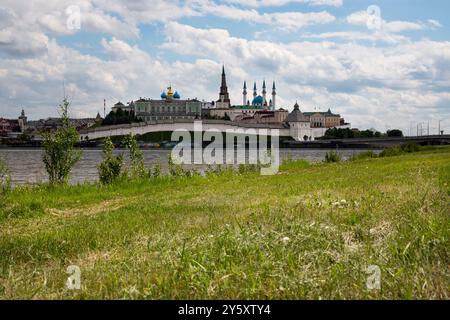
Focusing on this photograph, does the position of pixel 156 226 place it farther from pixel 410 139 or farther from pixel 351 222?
pixel 410 139

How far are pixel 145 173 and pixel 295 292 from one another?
65.4ft

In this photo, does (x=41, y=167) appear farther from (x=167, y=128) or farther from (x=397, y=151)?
(x=167, y=128)

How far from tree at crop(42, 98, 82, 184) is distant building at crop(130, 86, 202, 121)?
161m

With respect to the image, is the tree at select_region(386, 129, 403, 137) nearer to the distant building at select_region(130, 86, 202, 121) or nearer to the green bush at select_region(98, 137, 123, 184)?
the distant building at select_region(130, 86, 202, 121)

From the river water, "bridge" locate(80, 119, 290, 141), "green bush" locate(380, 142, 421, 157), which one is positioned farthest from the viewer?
"bridge" locate(80, 119, 290, 141)

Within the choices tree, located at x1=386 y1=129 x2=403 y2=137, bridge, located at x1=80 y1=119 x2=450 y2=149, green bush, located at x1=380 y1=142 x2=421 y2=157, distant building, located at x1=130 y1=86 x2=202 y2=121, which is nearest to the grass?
green bush, located at x1=380 y1=142 x2=421 y2=157

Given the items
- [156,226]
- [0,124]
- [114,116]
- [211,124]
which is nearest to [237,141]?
[211,124]

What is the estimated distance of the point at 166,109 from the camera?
622ft

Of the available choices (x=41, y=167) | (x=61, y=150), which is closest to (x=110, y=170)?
(x=61, y=150)

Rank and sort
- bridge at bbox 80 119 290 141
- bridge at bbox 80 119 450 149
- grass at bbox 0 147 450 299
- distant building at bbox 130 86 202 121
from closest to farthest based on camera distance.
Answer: grass at bbox 0 147 450 299
bridge at bbox 80 119 450 149
bridge at bbox 80 119 290 141
distant building at bbox 130 86 202 121

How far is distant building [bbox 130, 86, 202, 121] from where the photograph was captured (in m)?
185

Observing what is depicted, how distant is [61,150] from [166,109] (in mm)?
168942
